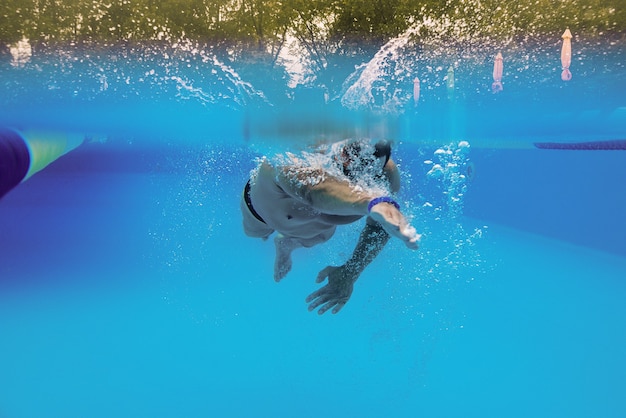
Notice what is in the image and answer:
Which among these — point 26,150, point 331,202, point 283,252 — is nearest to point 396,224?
point 331,202

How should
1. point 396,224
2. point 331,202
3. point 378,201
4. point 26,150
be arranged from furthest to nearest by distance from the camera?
point 26,150, point 331,202, point 378,201, point 396,224

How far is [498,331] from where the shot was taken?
6180mm

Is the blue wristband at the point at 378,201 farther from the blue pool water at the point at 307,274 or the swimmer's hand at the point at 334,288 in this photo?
the blue pool water at the point at 307,274

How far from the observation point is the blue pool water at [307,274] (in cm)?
511

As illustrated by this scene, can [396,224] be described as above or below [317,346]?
above

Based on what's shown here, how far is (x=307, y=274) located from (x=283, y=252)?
13.3 feet

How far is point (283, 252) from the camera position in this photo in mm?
3799

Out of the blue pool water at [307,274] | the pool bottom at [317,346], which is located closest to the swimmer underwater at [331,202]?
the blue pool water at [307,274]

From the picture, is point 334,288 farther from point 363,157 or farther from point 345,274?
point 363,157

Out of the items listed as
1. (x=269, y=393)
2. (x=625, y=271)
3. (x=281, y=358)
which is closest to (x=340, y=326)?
(x=281, y=358)

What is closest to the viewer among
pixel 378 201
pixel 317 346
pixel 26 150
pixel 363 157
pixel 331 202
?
pixel 378 201

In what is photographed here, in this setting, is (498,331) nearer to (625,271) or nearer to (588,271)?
(588,271)

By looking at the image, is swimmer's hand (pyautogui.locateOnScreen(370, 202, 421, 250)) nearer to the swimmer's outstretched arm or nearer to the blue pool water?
the swimmer's outstretched arm

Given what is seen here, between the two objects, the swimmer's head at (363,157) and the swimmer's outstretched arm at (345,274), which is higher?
the swimmer's head at (363,157)
